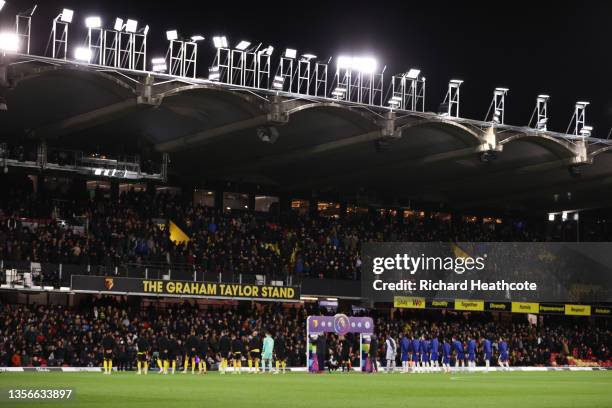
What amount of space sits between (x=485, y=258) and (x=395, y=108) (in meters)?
10.4

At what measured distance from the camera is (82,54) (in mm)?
40281

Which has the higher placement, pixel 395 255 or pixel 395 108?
pixel 395 108

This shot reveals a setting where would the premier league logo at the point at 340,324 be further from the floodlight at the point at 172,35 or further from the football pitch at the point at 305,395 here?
the floodlight at the point at 172,35

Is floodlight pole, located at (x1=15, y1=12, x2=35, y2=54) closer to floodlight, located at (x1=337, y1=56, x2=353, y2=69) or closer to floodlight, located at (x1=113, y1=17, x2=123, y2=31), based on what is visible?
floodlight, located at (x1=113, y1=17, x2=123, y2=31)

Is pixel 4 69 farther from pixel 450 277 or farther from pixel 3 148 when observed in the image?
pixel 450 277

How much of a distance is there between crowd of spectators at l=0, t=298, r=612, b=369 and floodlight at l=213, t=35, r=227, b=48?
12.5 m

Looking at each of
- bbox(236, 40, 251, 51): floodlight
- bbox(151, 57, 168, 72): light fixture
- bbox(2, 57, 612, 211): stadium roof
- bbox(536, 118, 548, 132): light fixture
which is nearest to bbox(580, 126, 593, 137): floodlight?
bbox(2, 57, 612, 211): stadium roof

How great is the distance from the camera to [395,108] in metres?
48.4

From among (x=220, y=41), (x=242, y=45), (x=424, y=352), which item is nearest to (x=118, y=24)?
(x=220, y=41)

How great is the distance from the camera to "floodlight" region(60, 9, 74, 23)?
42500 millimetres

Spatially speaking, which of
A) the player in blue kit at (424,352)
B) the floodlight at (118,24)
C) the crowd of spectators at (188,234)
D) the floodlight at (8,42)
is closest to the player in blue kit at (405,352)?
the player in blue kit at (424,352)

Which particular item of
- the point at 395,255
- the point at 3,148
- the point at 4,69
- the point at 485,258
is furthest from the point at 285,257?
the point at 4,69

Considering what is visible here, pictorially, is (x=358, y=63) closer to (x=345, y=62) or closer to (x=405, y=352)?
(x=345, y=62)

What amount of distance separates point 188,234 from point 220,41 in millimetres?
11343
